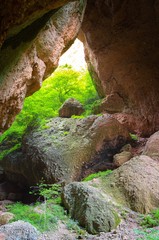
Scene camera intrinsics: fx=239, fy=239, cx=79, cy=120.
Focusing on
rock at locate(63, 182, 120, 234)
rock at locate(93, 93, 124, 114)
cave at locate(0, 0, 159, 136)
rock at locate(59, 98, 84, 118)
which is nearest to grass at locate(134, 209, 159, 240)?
rock at locate(63, 182, 120, 234)

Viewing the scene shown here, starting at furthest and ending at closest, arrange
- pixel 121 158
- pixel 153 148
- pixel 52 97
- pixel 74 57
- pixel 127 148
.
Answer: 1. pixel 74 57
2. pixel 52 97
3. pixel 127 148
4. pixel 121 158
5. pixel 153 148

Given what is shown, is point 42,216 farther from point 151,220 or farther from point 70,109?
point 70,109

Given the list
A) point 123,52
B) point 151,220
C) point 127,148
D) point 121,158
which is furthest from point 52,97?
point 151,220

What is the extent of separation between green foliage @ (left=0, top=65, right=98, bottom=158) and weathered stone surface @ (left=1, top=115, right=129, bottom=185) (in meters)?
0.84

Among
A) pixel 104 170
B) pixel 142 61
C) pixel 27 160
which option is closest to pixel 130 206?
pixel 104 170

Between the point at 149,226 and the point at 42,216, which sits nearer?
the point at 149,226

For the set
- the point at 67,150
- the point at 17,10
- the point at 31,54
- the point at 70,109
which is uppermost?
the point at 70,109

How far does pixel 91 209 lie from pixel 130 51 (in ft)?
28.8

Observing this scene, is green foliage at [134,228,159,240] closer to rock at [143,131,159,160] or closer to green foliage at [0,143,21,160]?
rock at [143,131,159,160]

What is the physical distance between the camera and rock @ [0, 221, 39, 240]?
4.88 metres

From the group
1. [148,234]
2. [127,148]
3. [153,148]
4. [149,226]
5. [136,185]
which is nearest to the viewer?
[148,234]

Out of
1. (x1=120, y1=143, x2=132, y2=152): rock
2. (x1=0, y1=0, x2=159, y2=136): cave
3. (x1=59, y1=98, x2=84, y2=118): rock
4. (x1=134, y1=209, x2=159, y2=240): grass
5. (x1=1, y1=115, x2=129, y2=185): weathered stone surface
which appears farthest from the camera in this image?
(x1=59, y1=98, x2=84, y2=118): rock

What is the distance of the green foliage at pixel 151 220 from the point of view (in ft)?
18.7

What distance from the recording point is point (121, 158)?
9695 mm
